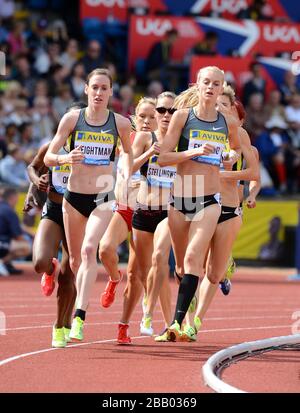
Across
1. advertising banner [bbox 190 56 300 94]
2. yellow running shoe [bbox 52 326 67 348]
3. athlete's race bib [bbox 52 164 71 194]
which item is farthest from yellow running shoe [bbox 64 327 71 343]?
advertising banner [bbox 190 56 300 94]

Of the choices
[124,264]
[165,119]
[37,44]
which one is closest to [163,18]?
[37,44]

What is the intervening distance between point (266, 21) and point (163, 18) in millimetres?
2324

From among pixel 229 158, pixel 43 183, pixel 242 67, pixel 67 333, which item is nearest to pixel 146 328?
pixel 67 333

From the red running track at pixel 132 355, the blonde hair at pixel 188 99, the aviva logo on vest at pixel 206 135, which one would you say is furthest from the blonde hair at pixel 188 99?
the red running track at pixel 132 355

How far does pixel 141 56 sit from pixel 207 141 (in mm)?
15572

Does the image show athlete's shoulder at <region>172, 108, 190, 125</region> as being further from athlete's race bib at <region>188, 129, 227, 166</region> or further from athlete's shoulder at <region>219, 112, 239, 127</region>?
athlete's shoulder at <region>219, 112, 239, 127</region>

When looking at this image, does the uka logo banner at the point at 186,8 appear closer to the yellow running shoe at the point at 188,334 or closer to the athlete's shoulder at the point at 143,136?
the athlete's shoulder at the point at 143,136

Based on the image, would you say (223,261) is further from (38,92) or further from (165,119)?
(38,92)

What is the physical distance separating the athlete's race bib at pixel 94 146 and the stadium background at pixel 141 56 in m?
11.1

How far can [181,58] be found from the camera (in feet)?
84.7

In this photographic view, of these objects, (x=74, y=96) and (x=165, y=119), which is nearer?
(x=165, y=119)

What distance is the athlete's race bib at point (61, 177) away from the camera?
10898 millimetres

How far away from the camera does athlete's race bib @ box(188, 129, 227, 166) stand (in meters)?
10.5

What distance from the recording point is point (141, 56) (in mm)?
25844
